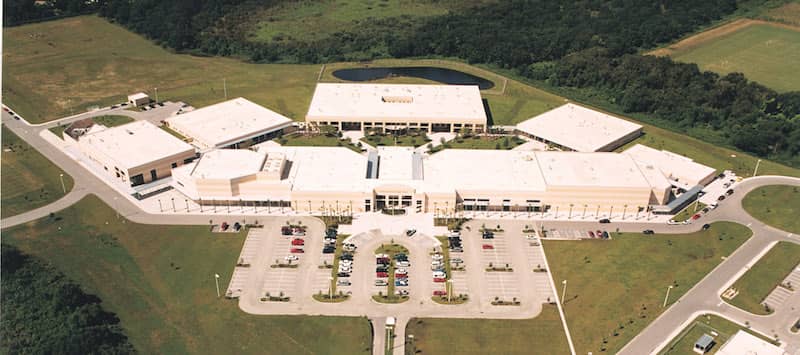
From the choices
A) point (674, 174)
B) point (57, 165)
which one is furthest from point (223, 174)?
point (674, 174)

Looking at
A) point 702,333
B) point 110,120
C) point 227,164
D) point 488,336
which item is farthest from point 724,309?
point 110,120

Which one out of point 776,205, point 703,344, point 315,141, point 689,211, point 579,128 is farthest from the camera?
point 579,128

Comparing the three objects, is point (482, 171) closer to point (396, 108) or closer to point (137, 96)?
point (396, 108)

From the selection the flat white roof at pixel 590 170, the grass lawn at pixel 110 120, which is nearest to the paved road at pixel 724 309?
the flat white roof at pixel 590 170

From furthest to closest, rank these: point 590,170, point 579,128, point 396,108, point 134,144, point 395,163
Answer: point 396,108 → point 579,128 → point 134,144 → point 395,163 → point 590,170

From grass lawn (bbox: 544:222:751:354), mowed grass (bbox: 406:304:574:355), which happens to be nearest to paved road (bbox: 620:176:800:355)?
grass lawn (bbox: 544:222:751:354)

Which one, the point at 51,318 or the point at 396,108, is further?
the point at 396,108

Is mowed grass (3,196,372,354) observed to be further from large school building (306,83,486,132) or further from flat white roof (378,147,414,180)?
large school building (306,83,486,132)
